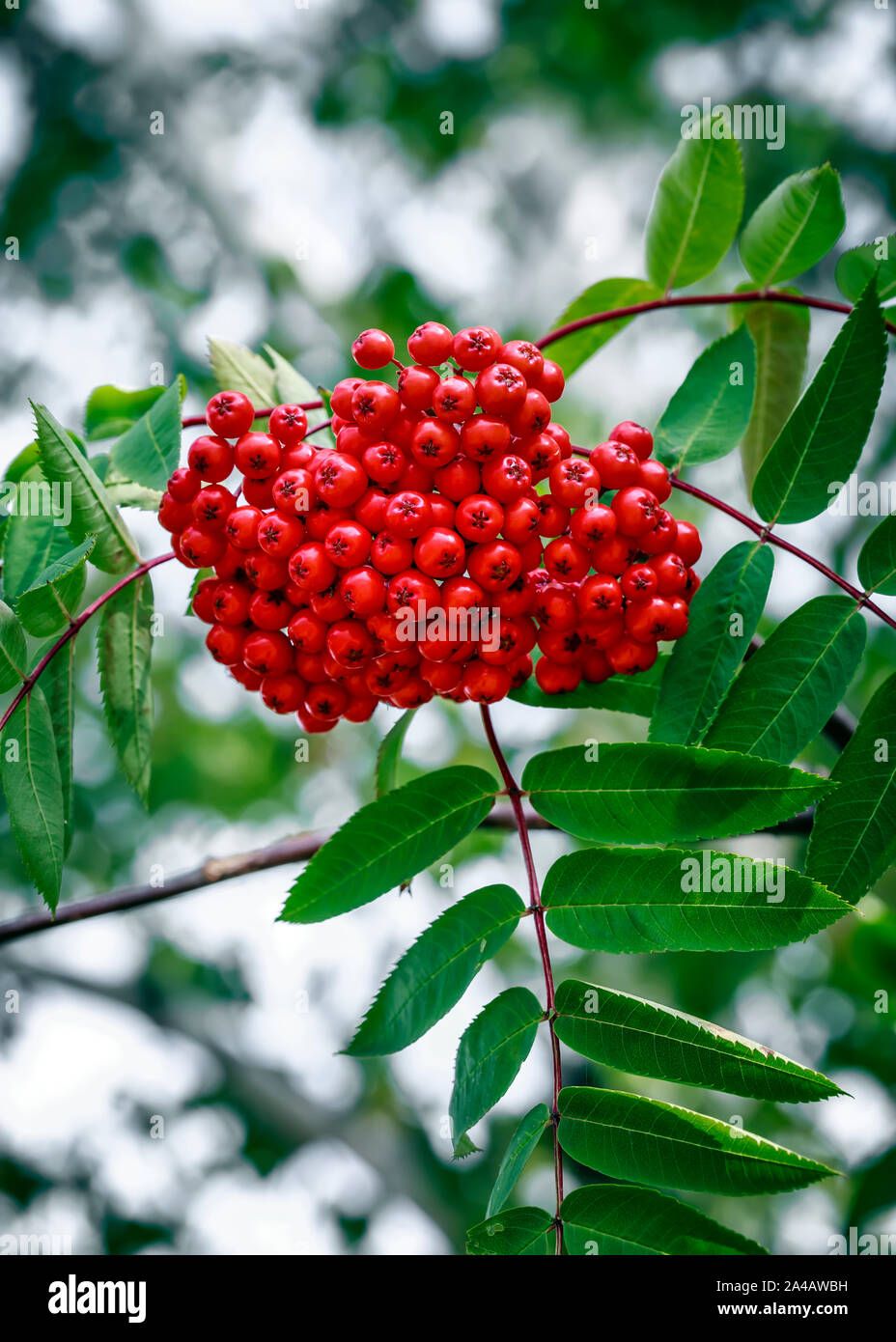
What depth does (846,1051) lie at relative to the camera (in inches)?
236

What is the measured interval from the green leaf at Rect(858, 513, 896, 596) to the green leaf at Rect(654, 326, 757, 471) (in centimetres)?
41

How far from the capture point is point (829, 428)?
1.98m

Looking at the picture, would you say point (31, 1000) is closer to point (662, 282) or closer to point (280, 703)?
point (280, 703)

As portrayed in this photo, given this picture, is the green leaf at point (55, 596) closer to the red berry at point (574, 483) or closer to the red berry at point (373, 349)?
the red berry at point (373, 349)

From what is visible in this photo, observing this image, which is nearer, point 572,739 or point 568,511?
point 568,511

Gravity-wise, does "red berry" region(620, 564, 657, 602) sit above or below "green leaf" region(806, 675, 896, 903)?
above

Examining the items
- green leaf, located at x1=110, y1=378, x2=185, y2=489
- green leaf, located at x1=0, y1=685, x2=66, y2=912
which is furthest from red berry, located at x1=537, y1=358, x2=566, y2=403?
green leaf, located at x1=0, y1=685, x2=66, y2=912

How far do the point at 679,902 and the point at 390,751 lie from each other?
3.42 feet

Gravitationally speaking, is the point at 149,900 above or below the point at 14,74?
below

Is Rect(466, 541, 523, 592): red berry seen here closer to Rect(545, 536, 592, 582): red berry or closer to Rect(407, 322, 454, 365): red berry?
Rect(545, 536, 592, 582): red berry

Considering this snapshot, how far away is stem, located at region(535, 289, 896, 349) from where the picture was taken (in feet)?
8.11
